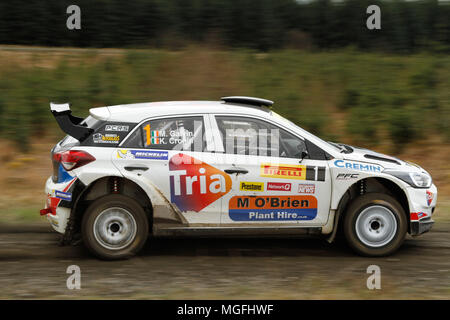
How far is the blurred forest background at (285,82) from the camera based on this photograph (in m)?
13.0

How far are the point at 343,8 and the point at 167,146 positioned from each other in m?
14.5

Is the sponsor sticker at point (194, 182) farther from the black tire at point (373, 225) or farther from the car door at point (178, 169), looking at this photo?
the black tire at point (373, 225)

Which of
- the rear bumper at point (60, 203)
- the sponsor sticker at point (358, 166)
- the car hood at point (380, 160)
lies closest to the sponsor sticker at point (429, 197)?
the car hood at point (380, 160)

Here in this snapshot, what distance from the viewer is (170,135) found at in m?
7.52

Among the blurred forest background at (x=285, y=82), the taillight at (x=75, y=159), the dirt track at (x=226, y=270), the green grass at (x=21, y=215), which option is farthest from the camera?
the blurred forest background at (x=285, y=82)

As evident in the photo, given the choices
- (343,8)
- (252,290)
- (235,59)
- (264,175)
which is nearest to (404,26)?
(343,8)

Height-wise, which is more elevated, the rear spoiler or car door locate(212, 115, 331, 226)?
the rear spoiler

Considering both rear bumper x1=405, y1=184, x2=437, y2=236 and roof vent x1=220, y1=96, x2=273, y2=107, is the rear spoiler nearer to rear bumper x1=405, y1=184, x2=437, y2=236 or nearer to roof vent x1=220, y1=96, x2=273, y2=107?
roof vent x1=220, y1=96, x2=273, y2=107

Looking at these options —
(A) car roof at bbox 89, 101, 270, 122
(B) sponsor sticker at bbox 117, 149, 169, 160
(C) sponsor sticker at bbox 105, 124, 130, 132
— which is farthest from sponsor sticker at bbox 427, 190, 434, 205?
(C) sponsor sticker at bbox 105, 124, 130, 132

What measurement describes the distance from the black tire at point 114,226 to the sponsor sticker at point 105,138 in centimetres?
63

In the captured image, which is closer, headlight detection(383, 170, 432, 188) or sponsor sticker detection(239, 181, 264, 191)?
sponsor sticker detection(239, 181, 264, 191)

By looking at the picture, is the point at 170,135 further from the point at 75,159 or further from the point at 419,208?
the point at 419,208

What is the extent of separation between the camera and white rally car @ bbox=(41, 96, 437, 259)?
24.2 feet

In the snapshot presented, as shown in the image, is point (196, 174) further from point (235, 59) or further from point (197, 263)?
point (235, 59)
